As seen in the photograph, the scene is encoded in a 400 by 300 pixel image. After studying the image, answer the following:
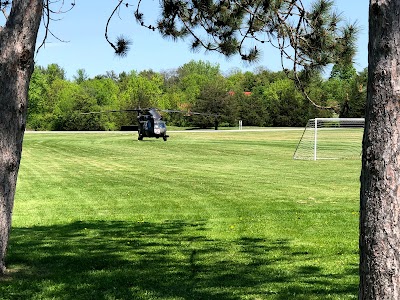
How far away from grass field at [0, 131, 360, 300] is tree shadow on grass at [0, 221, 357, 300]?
0.5 inches

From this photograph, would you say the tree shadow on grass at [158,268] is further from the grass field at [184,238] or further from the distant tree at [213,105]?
the distant tree at [213,105]

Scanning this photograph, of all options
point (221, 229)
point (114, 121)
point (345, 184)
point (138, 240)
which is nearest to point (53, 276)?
point (138, 240)

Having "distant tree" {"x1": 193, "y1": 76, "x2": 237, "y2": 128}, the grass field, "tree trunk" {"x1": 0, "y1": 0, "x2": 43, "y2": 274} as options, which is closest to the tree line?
"distant tree" {"x1": 193, "y1": 76, "x2": 237, "y2": 128}

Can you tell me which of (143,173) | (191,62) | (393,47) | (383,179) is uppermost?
(191,62)

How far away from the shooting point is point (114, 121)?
87.1 meters

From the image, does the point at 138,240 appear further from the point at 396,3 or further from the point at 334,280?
the point at 396,3

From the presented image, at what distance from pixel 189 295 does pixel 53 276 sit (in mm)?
1685

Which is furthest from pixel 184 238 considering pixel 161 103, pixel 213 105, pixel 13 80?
pixel 161 103

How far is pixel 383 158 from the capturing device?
146 inches

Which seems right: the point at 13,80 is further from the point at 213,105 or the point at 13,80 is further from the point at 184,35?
the point at 213,105

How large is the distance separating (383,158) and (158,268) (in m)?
4.08

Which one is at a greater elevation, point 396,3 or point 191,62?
point 191,62

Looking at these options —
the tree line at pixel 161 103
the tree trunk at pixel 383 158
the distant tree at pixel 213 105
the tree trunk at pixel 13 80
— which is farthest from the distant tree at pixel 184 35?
the distant tree at pixel 213 105

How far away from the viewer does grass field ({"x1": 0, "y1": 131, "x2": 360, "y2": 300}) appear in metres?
6.34
